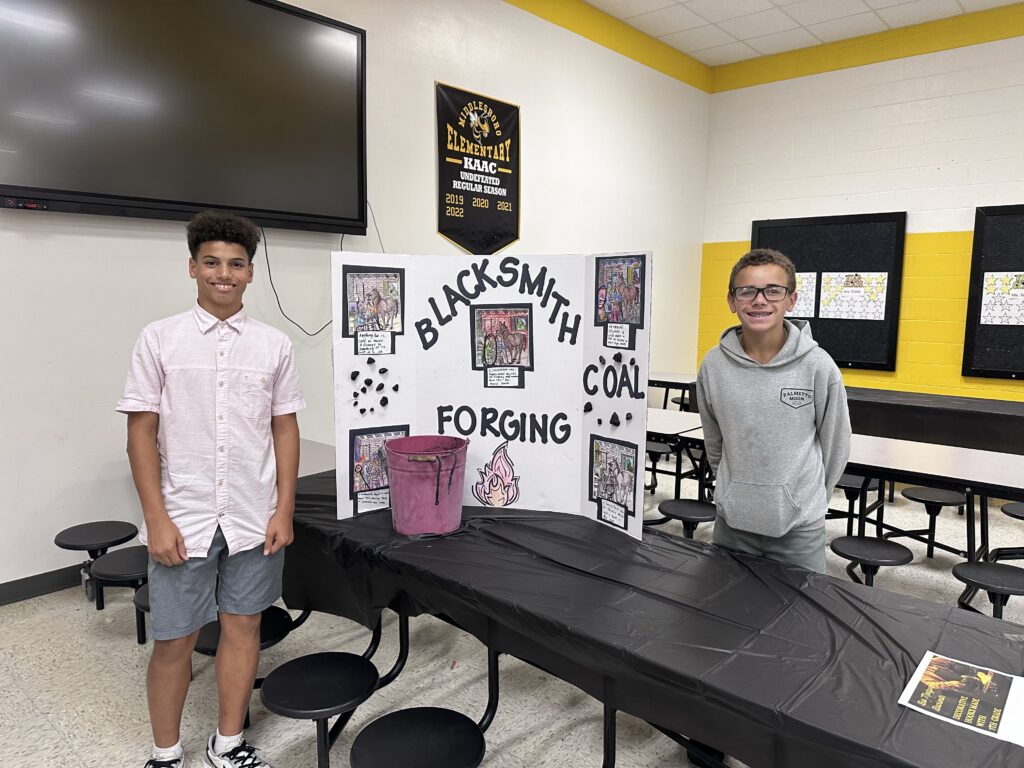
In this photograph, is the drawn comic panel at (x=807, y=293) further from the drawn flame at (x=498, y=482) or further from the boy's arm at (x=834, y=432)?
the drawn flame at (x=498, y=482)

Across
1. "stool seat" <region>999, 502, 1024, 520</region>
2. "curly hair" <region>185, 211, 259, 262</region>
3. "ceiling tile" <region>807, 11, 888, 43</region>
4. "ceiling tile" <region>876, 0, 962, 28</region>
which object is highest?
"ceiling tile" <region>807, 11, 888, 43</region>

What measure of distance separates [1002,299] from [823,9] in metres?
2.57

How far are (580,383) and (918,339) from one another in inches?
183

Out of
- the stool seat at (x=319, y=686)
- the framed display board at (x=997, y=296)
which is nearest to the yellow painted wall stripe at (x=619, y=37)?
the framed display board at (x=997, y=296)

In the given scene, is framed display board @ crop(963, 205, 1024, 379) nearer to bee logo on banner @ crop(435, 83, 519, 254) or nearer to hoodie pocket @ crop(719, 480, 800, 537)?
bee logo on banner @ crop(435, 83, 519, 254)

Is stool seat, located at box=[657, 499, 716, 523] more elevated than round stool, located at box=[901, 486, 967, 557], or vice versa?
stool seat, located at box=[657, 499, 716, 523]

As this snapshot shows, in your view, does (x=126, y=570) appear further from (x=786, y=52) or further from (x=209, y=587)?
(x=786, y=52)

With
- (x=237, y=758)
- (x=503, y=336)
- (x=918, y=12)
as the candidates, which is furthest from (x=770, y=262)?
(x=918, y=12)

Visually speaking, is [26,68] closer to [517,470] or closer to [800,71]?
[517,470]

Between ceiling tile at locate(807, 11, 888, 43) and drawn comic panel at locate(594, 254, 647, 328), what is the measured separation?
15.6 ft

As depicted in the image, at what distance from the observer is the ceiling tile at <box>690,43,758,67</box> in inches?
231

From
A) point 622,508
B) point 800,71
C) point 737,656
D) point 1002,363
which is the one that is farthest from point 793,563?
point 800,71

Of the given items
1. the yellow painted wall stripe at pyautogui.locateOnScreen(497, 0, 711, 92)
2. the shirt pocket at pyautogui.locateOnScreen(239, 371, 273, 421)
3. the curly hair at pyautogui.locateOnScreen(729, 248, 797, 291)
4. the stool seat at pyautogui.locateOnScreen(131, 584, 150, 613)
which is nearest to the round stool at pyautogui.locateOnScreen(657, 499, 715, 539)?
the curly hair at pyautogui.locateOnScreen(729, 248, 797, 291)

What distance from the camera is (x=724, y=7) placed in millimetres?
5090
